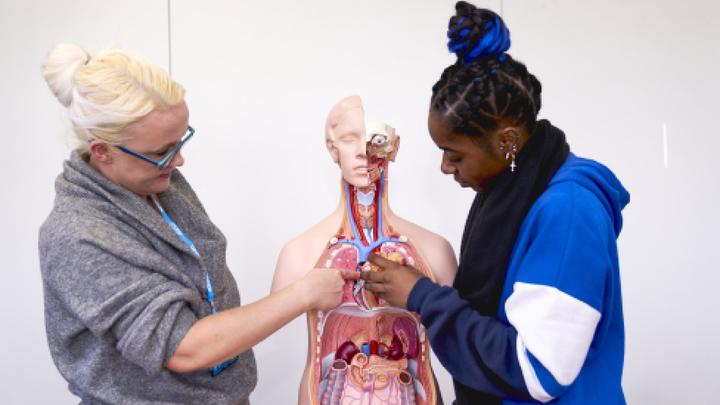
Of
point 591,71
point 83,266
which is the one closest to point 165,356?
point 83,266

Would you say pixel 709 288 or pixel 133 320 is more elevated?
pixel 133 320

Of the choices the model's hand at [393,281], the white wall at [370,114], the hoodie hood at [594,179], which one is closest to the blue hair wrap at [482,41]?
the hoodie hood at [594,179]

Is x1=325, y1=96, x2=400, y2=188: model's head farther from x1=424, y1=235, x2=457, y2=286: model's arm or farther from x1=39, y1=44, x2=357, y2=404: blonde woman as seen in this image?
x1=39, y1=44, x2=357, y2=404: blonde woman

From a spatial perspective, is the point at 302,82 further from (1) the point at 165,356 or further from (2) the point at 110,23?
(1) the point at 165,356

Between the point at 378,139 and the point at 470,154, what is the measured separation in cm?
51

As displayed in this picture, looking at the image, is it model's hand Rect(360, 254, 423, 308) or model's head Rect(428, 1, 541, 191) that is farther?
model's hand Rect(360, 254, 423, 308)

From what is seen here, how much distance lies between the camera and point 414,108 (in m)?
2.91

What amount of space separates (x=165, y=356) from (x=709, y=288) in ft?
8.24

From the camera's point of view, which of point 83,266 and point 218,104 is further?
point 218,104

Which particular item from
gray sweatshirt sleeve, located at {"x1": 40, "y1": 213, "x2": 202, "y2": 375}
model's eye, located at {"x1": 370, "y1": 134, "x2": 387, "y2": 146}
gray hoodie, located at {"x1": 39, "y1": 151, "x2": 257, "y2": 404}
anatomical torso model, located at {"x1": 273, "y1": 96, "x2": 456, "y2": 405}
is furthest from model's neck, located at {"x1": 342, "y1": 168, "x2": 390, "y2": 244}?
gray sweatshirt sleeve, located at {"x1": 40, "y1": 213, "x2": 202, "y2": 375}

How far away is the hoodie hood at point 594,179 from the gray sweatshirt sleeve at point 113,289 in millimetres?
857

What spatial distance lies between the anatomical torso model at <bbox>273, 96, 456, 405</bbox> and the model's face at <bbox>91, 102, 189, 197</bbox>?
506mm

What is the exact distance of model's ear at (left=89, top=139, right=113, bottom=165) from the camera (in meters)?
1.50

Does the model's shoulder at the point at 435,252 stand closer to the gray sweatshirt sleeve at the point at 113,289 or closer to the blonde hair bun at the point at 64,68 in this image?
the gray sweatshirt sleeve at the point at 113,289
